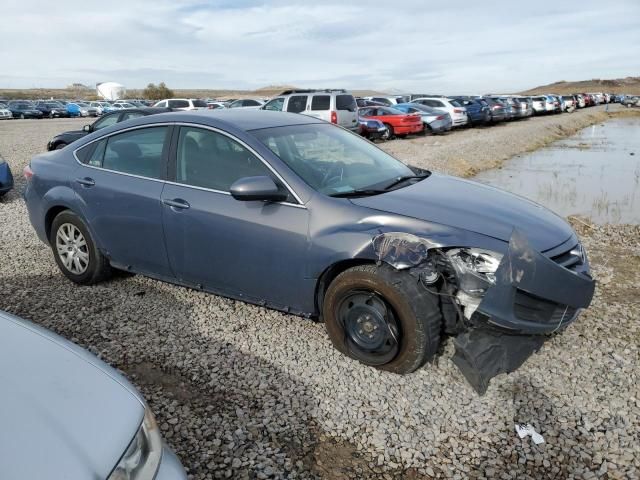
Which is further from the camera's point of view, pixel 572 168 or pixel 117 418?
pixel 572 168

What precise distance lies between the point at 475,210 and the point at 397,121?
1994 centimetres

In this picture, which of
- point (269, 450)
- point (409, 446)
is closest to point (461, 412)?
point (409, 446)

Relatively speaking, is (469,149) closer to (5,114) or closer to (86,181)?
(86,181)

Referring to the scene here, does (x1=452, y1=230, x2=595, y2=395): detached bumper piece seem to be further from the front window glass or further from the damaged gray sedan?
the front window glass

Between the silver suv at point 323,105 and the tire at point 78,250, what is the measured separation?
13393 millimetres

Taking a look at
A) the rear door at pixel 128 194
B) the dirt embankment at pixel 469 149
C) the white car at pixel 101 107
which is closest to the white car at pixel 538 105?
the dirt embankment at pixel 469 149

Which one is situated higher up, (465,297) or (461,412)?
(465,297)

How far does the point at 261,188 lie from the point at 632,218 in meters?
8.53

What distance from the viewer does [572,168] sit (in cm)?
1609

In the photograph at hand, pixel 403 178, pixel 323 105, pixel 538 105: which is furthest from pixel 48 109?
pixel 403 178

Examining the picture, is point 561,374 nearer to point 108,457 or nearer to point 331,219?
point 331,219

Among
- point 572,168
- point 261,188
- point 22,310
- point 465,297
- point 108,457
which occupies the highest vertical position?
point 261,188

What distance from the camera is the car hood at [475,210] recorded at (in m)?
3.41

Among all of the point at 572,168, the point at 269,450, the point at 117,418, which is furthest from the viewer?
the point at 572,168
